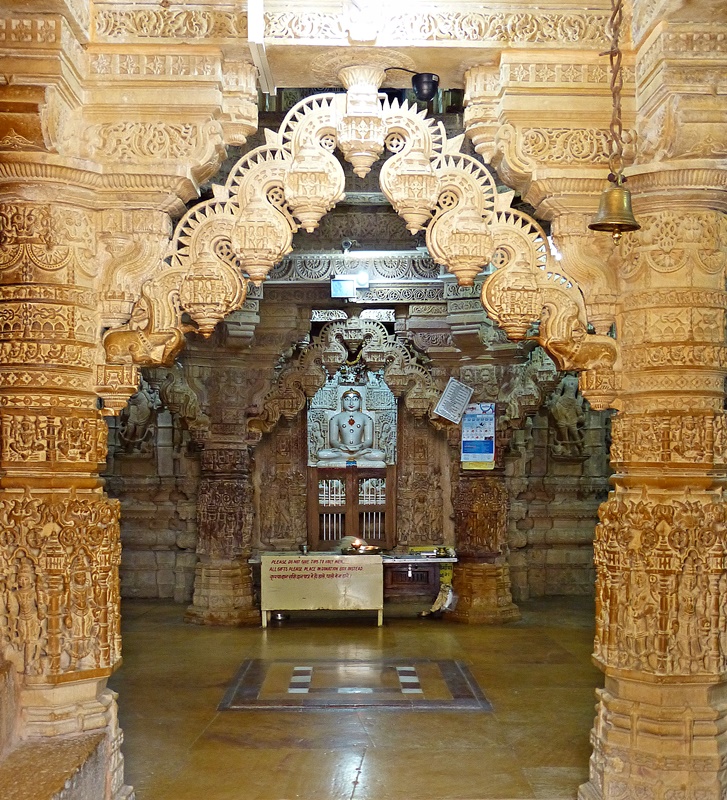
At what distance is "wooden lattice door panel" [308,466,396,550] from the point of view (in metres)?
11.9

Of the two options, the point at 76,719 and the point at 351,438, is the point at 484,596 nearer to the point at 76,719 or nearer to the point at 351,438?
the point at 351,438

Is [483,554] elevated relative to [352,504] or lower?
lower

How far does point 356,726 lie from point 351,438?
5.74 metres

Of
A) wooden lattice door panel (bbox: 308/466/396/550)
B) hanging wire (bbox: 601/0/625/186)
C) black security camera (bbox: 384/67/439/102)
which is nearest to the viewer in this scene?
hanging wire (bbox: 601/0/625/186)

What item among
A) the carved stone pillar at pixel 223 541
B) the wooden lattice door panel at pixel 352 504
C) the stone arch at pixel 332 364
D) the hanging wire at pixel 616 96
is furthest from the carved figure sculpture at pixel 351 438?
the hanging wire at pixel 616 96

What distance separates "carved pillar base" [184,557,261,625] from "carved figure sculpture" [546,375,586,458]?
4.41 metres

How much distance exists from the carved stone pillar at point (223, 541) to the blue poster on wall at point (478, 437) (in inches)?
98.0

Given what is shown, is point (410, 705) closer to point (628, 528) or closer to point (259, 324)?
point (628, 528)

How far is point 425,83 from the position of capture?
15.4 ft

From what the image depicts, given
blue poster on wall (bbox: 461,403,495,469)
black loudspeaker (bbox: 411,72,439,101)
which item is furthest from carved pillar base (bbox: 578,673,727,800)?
blue poster on wall (bbox: 461,403,495,469)

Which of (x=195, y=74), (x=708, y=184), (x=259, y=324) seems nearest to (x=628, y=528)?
(x=708, y=184)

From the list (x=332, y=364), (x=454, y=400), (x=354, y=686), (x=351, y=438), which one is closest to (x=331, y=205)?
→ (x=354, y=686)

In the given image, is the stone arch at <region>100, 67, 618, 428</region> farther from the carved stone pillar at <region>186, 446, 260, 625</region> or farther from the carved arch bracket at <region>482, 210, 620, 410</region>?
the carved stone pillar at <region>186, 446, 260, 625</region>

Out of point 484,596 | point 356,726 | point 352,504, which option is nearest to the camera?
point 356,726
